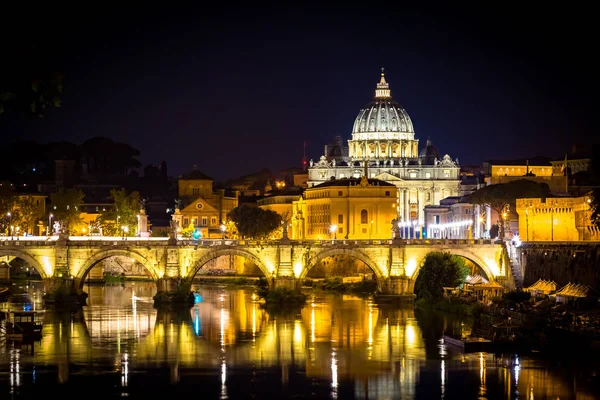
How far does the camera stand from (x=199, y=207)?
118 m

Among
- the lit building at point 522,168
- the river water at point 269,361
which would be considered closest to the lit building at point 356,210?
the lit building at point 522,168

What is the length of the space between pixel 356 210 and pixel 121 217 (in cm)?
2929

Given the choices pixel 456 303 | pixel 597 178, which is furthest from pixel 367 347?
pixel 597 178

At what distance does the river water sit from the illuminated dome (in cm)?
11721

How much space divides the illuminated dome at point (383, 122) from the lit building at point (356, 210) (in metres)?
57.2

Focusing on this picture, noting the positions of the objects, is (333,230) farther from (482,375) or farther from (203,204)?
(482,375)

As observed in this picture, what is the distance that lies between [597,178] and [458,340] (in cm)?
1504

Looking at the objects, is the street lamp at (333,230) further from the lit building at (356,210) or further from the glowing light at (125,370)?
the glowing light at (125,370)

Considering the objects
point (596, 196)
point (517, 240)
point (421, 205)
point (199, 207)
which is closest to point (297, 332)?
point (596, 196)

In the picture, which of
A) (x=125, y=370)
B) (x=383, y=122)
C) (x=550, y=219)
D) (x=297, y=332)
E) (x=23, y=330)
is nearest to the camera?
(x=125, y=370)

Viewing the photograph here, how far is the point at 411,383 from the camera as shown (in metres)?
39.9

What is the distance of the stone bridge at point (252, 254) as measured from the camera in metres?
65.2

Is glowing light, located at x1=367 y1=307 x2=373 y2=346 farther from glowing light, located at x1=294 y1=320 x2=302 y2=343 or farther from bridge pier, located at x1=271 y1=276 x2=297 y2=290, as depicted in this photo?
bridge pier, located at x1=271 y1=276 x2=297 y2=290

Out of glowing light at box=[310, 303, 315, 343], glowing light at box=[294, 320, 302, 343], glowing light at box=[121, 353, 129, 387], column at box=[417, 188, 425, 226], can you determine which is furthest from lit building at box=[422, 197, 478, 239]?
glowing light at box=[121, 353, 129, 387]
